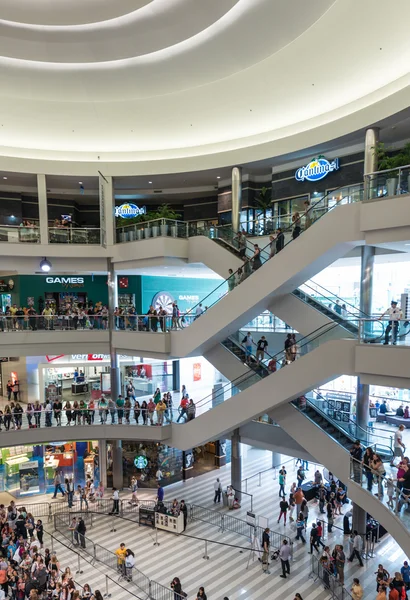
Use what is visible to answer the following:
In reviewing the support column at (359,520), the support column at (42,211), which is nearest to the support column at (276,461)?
the support column at (359,520)

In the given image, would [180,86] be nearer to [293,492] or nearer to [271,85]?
[271,85]

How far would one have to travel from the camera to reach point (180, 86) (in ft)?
45.9

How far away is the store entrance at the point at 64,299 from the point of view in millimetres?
19969

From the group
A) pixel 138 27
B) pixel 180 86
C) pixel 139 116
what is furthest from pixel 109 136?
pixel 138 27

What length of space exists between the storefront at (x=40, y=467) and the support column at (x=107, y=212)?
9.77 m

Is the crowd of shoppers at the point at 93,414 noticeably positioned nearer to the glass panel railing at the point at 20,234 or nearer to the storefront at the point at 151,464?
the storefront at the point at 151,464

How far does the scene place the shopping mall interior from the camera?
10.2 meters

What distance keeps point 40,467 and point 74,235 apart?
1038 cm

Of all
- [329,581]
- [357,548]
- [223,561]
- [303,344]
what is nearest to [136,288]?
[303,344]

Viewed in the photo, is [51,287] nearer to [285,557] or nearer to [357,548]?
[285,557]

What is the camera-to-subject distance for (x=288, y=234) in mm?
11398

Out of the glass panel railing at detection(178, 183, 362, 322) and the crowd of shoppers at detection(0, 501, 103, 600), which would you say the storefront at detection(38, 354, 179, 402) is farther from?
the glass panel railing at detection(178, 183, 362, 322)

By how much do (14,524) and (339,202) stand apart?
14.5 meters

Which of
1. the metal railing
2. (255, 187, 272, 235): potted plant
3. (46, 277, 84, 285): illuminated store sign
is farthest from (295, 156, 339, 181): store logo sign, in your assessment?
the metal railing
